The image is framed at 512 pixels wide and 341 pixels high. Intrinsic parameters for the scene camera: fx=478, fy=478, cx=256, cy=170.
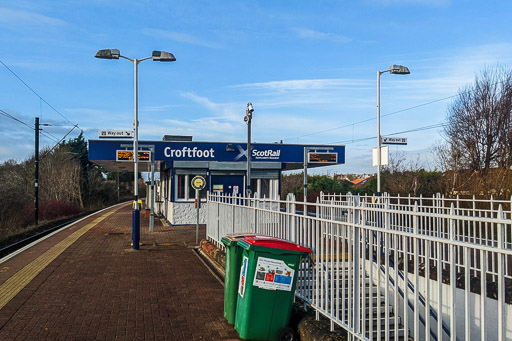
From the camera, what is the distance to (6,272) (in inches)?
396

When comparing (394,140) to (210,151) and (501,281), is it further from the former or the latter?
(501,281)

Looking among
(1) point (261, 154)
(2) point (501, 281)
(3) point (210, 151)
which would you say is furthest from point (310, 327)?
(1) point (261, 154)

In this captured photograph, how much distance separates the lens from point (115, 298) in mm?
7688

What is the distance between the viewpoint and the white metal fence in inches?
129

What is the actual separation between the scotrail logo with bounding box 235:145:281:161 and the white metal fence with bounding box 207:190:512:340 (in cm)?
1129

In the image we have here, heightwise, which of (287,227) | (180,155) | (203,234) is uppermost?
(180,155)

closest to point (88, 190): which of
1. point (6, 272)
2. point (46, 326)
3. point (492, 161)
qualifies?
point (492, 161)

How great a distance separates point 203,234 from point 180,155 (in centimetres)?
470

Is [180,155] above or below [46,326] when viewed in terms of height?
above

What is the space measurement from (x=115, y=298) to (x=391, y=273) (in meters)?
4.37

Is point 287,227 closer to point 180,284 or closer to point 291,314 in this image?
point 291,314

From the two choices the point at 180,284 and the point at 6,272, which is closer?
the point at 180,284

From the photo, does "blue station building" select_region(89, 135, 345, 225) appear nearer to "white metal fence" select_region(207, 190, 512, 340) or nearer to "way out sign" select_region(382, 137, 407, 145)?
"way out sign" select_region(382, 137, 407, 145)

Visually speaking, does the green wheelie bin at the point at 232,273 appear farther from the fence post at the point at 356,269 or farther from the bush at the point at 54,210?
the bush at the point at 54,210
